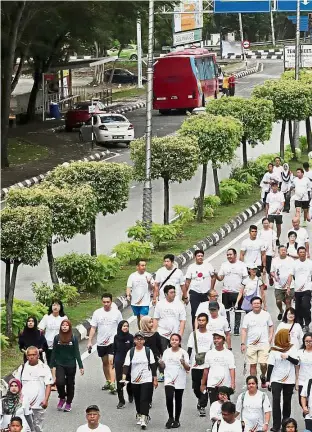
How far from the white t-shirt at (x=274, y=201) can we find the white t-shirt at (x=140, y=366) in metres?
10.3

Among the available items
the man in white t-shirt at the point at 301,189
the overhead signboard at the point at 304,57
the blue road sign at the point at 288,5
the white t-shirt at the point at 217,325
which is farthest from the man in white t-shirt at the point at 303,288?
the overhead signboard at the point at 304,57

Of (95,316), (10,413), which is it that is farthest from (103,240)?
(10,413)

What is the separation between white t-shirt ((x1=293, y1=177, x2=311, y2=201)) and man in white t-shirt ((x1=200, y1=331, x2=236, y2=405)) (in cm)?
1255

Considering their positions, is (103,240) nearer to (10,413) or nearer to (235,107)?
(235,107)

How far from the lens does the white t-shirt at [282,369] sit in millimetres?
14891

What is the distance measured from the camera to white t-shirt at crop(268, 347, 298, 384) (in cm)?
1489

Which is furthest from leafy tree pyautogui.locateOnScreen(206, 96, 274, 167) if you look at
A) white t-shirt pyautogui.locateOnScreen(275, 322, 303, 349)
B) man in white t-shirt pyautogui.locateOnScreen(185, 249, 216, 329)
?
white t-shirt pyautogui.locateOnScreen(275, 322, 303, 349)

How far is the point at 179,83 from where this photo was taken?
185ft

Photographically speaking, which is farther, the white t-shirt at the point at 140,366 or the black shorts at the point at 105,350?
the black shorts at the point at 105,350

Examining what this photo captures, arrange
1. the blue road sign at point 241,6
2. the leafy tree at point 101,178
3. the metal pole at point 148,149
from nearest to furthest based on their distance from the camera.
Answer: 1. the leafy tree at point 101,178
2. the metal pole at point 148,149
3. the blue road sign at point 241,6

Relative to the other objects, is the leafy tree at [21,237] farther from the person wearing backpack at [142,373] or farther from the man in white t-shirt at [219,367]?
the man in white t-shirt at [219,367]

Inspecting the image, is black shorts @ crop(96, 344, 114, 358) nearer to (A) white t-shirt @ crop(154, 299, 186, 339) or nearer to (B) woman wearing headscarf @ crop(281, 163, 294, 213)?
(A) white t-shirt @ crop(154, 299, 186, 339)

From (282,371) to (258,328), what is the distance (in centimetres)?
129

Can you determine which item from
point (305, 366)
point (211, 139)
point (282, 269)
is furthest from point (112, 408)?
point (211, 139)
